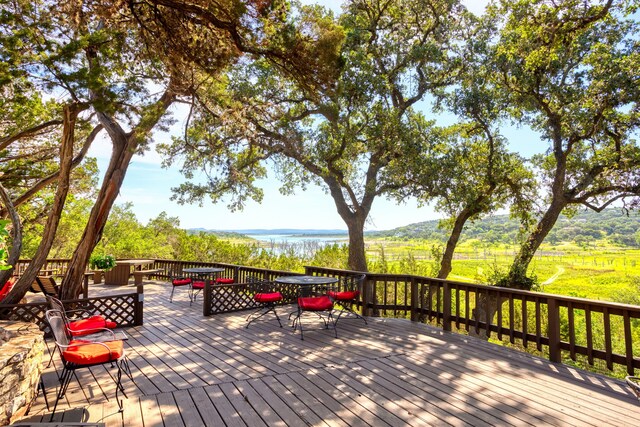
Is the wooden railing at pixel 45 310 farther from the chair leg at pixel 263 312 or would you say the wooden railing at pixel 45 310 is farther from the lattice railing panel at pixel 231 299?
the chair leg at pixel 263 312

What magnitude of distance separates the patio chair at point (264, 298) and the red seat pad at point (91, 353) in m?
2.59

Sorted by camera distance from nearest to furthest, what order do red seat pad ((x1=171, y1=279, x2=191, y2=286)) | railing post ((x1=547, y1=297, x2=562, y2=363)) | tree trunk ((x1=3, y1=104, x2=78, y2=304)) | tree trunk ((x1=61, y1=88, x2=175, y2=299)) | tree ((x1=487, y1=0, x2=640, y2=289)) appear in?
railing post ((x1=547, y1=297, x2=562, y2=363)), tree trunk ((x1=3, y1=104, x2=78, y2=304)), tree trunk ((x1=61, y1=88, x2=175, y2=299)), tree ((x1=487, y1=0, x2=640, y2=289)), red seat pad ((x1=171, y1=279, x2=191, y2=286))

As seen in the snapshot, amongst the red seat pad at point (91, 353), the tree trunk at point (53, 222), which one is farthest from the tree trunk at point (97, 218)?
the red seat pad at point (91, 353)

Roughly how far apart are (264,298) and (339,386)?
115 inches

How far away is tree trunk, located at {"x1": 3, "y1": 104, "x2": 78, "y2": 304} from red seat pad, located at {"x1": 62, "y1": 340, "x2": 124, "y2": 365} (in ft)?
11.1

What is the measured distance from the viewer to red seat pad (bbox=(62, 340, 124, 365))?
285 cm

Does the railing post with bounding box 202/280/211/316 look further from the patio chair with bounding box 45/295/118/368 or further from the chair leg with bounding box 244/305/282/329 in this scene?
the patio chair with bounding box 45/295/118/368

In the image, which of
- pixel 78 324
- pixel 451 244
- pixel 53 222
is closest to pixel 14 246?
pixel 53 222

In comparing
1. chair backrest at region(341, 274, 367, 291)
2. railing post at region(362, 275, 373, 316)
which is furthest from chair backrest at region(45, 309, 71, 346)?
railing post at region(362, 275, 373, 316)

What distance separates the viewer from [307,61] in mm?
4488

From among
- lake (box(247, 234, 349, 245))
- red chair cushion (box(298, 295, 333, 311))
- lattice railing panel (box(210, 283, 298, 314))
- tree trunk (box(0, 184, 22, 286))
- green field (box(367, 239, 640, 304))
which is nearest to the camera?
red chair cushion (box(298, 295, 333, 311))

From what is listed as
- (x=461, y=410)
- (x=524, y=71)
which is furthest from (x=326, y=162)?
(x=461, y=410)

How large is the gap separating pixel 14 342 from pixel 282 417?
242cm

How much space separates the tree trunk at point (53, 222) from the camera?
216 inches
